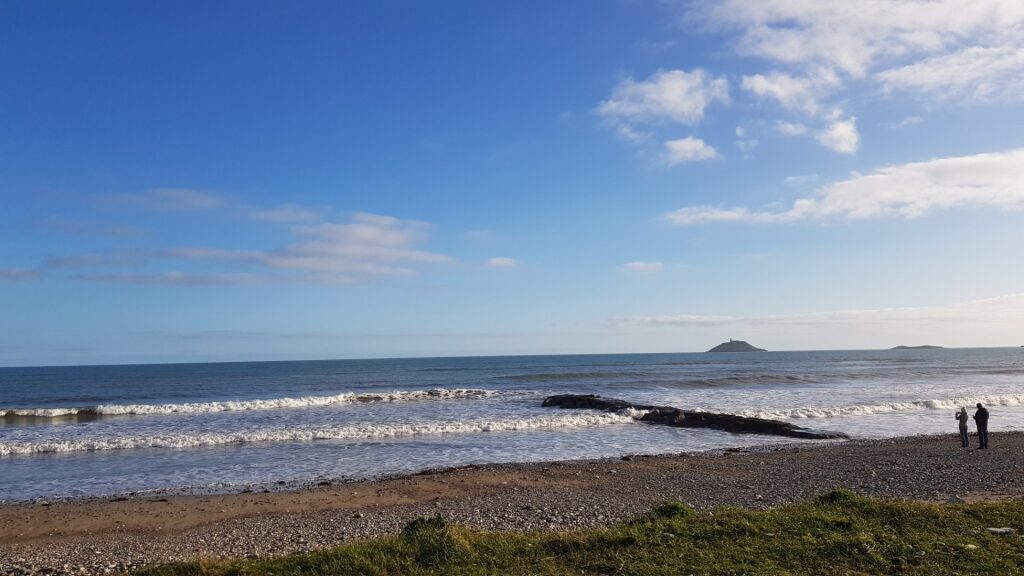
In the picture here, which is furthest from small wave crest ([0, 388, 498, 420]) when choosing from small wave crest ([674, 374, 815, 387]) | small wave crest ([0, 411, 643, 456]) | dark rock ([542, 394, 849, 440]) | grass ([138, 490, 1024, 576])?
grass ([138, 490, 1024, 576])

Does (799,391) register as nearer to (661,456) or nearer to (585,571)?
(661,456)

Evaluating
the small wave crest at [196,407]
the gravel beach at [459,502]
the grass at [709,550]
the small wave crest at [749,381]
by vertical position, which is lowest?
the small wave crest at [749,381]

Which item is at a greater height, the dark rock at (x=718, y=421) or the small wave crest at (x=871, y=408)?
the dark rock at (x=718, y=421)

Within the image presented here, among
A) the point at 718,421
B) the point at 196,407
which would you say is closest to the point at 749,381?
the point at 718,421

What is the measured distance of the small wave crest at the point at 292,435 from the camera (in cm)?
2127

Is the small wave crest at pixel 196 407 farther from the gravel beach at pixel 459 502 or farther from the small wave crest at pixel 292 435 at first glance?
the gravel beach at pixel 459 502

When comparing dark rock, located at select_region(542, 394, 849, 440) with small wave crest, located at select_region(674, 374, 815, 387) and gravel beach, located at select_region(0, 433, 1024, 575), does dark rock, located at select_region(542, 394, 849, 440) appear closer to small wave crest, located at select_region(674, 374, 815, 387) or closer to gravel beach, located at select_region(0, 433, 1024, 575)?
gravel beach, located at select_region(0, 433, 1024, 575)

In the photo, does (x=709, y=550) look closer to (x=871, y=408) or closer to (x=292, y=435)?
(x=292, y=435)

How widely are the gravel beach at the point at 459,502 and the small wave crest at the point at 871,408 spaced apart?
40.1 ft

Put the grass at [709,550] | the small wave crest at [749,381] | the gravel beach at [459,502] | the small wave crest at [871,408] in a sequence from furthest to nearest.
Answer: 1. the small wave crest at [749,381]
2. the small wave crest at [871,408]
3. the gravel beach at [459,502]
4. the grass at [709,550]

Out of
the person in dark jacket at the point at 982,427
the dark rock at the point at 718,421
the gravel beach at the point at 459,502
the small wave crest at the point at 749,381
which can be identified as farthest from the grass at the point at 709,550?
the small wave crest at the point at 749,381

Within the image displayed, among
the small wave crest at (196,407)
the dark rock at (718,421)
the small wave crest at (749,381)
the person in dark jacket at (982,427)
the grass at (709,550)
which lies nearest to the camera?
the grass at (709,550)

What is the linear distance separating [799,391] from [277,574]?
4539cm

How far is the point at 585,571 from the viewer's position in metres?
6.04
